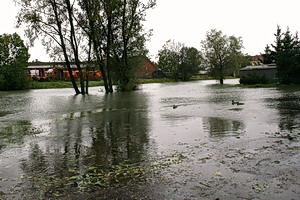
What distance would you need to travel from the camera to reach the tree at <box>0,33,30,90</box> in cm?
5598

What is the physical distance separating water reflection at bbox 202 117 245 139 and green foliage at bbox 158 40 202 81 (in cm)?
7902

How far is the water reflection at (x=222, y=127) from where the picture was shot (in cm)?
872

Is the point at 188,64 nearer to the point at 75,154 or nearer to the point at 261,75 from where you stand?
the point at 261,75

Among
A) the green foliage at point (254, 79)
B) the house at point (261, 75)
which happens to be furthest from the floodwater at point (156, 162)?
the house at point (261, 75)

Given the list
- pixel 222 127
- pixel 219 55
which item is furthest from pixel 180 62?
pixel 222 127

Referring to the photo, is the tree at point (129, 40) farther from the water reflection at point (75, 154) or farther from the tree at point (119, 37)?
the water reflection at point (75, 154)

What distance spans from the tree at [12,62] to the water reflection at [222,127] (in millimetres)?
53005

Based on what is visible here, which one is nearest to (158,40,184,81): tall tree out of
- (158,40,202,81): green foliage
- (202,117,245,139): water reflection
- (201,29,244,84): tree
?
(158,40,202,81): green foliage

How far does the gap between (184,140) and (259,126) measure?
3.23 metres

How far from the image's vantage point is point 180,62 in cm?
9075

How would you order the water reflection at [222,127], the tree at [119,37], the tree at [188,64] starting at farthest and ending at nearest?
the tree at [188,64] < the tree at [119,37] < the water reflection at [222,127]

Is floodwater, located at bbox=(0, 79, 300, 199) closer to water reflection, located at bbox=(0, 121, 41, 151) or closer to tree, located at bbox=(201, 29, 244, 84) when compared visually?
water reflection, located at bbox=(0, 121, 41, 151)

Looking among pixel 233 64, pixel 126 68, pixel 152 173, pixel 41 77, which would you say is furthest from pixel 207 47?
pixel 152 173

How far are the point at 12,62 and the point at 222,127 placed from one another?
183ft
